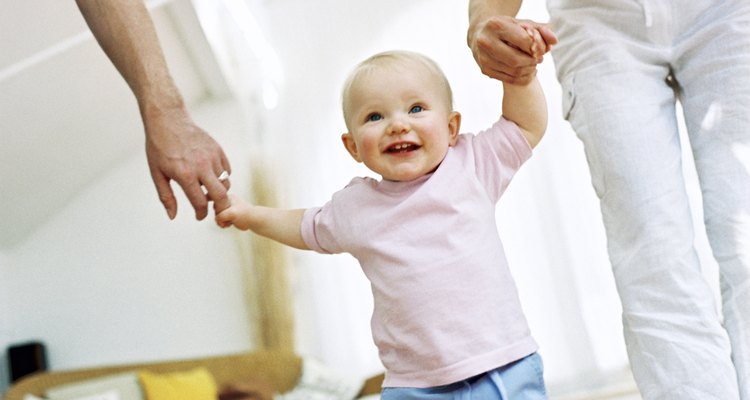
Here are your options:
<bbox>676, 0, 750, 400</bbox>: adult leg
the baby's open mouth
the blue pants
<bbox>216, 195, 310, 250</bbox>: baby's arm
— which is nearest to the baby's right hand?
<bbox>216, 195, 310, 250</bbox>: baby's arm

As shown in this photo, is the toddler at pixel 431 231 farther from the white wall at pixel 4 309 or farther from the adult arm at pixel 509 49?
the white wall at pixel 4 309

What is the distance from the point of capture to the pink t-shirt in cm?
123

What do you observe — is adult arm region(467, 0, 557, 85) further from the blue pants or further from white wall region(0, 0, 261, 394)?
white wall region(0, 0, 261, 394)

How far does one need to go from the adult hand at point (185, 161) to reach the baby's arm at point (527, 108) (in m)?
0.45

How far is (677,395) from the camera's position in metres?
1.24

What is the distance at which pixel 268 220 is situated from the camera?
1.45 meters

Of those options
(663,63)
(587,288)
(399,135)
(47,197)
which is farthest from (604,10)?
(47,197)

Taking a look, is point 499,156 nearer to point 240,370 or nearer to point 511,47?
point 511,47

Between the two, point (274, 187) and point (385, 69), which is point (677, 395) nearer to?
point (385, 69)

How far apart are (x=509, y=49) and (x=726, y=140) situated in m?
0.35

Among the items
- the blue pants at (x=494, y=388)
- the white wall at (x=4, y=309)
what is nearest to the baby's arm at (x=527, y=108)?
the blue pants at (x=494, y=388)

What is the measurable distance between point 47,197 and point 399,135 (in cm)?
392

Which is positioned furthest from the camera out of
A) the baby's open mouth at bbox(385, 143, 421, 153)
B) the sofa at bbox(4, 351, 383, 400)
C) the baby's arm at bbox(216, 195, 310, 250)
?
the sofa at bbox(4, 351, 383, 400)

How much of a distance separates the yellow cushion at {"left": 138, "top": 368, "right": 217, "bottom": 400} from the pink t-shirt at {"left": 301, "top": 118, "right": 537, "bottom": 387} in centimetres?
293
